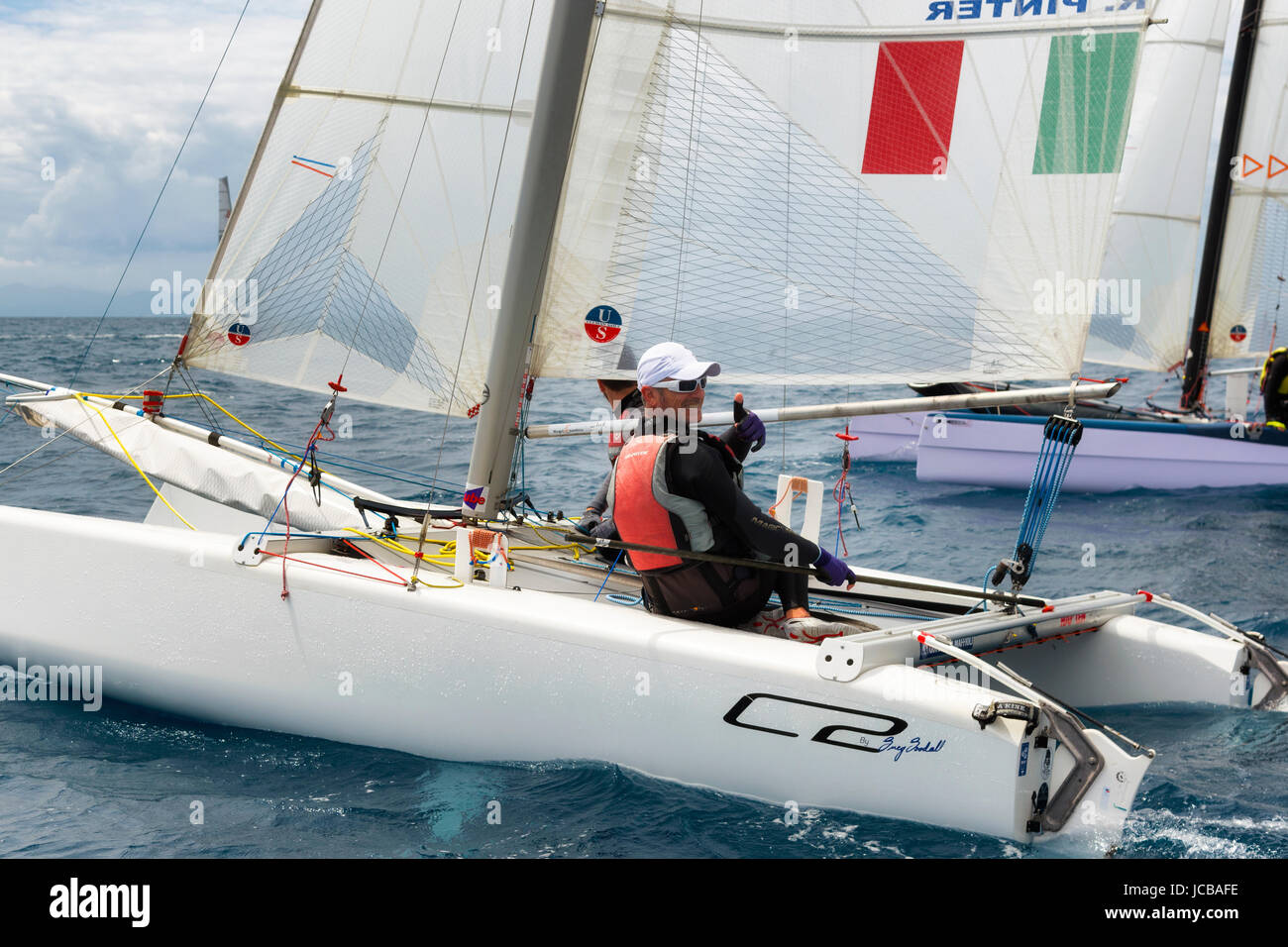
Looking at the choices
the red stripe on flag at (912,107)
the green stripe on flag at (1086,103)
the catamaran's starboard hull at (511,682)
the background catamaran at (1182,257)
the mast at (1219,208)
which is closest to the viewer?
the catamaran's starboard hull at (511,682)

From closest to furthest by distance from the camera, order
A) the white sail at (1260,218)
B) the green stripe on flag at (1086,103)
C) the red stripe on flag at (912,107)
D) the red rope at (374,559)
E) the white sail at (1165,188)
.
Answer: the red rope at (374,559), the green stripe on flag at (1086,103), the red stripe on flag at (912,107), the white sail at (1260,218), the white sail at (1165,188)

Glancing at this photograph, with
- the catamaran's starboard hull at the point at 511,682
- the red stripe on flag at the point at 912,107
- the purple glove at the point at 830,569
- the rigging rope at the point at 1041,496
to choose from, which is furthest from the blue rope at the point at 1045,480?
the red stripe on flag at the point at 912,107

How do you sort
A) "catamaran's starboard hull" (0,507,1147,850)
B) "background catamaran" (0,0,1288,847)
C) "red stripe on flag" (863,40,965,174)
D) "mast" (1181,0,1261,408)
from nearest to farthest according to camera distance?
"catamaran's starboard hull" (0,507,1147,850) → "background catamaran" (0,0,1288,847) → "red stripe on flag" (863,40,965,174) → "mast" (1181,0,1261,408)

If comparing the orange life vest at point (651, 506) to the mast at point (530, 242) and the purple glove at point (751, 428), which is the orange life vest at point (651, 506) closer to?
the purple glove at point (751, 428)

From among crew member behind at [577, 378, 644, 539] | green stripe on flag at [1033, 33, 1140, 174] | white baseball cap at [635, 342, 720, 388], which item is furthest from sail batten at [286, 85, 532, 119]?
green stripe on flag at [1033, 33, 1140, 174]

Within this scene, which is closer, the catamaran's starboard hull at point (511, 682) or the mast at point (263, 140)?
the catamaran's starboard hull at point (511, 682)

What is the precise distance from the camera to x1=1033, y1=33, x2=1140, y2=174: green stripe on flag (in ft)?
13.7

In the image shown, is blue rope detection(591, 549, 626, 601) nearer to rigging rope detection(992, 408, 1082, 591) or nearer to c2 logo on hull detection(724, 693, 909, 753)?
c2 logo on hull detection(724, 693, 909, 753)

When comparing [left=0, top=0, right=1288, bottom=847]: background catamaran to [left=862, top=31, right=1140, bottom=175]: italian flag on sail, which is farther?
[left=862, top=31, right=1140, bottom=175]: italian flag on sail

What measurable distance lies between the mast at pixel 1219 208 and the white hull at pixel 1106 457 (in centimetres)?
180

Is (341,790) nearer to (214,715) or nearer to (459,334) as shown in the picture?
(214,715)

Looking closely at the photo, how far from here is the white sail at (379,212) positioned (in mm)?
4785

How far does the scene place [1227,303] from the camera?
39.5 ft

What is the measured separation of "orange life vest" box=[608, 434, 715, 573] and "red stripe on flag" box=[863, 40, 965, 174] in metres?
1.54
